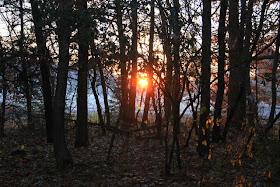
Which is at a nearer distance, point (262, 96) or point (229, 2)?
point (229, 2)

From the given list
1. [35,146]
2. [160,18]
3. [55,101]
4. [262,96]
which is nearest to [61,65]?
[55,101]

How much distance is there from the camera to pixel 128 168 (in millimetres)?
9414

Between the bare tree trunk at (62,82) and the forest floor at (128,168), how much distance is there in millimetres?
522

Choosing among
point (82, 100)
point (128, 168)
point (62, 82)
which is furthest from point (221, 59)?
point (82, 100)

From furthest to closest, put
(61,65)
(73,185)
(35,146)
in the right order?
(35,146) < (61,65) < (73,185)

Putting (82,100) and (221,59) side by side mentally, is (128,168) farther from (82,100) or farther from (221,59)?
(221,59)

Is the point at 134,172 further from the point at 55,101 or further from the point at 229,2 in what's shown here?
the point at 229,2

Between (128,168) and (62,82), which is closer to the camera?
(62,82)

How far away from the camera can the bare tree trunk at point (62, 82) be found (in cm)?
780

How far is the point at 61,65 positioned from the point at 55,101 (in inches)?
44.9

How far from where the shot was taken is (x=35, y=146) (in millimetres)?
12359

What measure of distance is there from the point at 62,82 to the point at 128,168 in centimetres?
366

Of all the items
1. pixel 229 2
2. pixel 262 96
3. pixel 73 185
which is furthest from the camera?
pixel 262 96

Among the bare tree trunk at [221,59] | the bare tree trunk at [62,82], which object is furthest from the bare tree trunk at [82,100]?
the bare tree trunk at [221,59]
